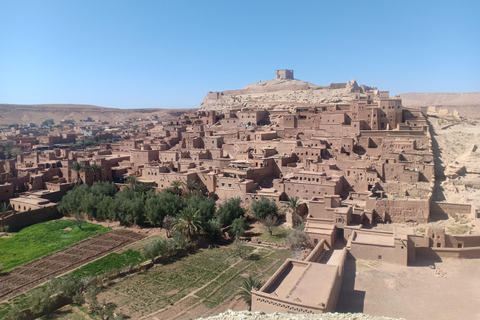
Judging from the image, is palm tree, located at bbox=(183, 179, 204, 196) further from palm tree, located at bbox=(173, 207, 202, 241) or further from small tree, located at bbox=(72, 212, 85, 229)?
small tree, located at bbox=(72, 212, 85, 229)

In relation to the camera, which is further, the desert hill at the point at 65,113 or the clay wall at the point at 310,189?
the desert hill at the point at 65,113

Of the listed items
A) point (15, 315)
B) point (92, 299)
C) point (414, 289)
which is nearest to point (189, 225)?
point (92, 299)

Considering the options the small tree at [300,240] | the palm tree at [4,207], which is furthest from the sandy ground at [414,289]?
the palm tree at [4,207]

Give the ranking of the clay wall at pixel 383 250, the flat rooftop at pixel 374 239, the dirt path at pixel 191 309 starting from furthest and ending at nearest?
the flat rooftop at pixel 374 239 → the clay wall at pixel 383 250 → the dirt path at pixel 191 309

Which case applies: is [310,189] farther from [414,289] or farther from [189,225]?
[414,289]

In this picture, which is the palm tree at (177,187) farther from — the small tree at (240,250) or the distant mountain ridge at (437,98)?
the distant mountain ridge at (437,98)

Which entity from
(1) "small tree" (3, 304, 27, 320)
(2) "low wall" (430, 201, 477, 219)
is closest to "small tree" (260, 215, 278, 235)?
(2) "low wall" (430, 201, 477, 219)
